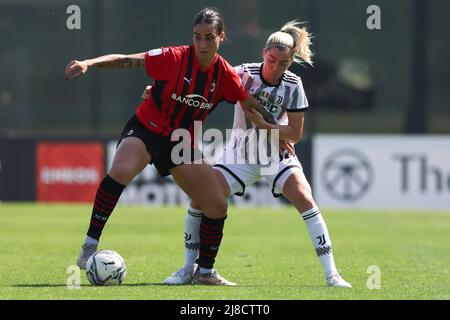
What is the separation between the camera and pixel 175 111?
25.6 feet

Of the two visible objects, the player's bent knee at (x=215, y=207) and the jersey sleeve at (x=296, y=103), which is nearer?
the player's bent knee at (x=215, y=207)

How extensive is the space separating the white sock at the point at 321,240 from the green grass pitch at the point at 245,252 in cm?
19

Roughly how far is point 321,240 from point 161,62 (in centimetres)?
184

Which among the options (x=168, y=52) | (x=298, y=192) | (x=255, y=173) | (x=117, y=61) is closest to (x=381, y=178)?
(x=255, y=173)

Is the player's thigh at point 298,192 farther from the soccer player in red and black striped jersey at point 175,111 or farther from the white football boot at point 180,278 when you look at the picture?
the white football boot at point 180,278

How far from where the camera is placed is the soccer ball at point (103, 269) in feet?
25.1

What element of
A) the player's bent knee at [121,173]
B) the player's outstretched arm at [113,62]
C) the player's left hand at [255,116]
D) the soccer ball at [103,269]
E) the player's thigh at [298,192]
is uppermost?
the player's outstretched arm at [113,62]

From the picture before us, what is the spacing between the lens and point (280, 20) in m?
17.8

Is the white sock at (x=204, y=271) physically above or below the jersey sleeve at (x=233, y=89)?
below

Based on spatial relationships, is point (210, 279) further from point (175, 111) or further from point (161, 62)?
point (161, 62)

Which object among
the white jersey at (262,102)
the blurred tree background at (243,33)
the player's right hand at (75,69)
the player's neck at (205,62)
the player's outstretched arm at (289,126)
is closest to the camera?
the player's right hand at (75,69)

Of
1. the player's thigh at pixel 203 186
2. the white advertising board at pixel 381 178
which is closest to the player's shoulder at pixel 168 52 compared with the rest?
the player's thigh at pixel 203 186
